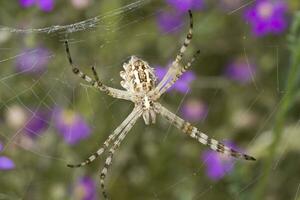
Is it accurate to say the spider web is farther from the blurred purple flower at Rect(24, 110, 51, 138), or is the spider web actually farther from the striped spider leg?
the striped spider leg

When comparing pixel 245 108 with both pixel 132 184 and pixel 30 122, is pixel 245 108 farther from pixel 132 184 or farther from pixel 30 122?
pixel 30 122

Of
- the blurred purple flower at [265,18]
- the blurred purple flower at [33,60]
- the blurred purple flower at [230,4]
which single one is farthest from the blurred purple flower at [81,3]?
the blurred purple flower at [265,18]

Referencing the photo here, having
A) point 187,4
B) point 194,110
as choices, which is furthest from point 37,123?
point 187,4

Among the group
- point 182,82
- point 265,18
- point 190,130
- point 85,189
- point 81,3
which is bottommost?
point 85,189

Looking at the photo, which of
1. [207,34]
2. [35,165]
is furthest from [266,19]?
[35,165]

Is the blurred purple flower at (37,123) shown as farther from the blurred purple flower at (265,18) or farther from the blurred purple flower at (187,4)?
the blurred purple flower at (265,18)

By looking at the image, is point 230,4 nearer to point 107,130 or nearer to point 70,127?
point 107,130
